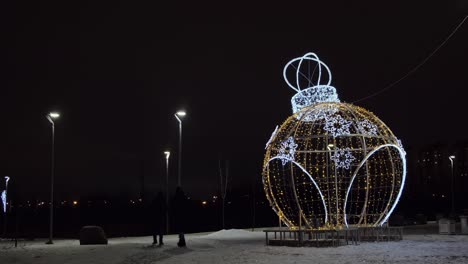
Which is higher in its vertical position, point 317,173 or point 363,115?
point 363,115

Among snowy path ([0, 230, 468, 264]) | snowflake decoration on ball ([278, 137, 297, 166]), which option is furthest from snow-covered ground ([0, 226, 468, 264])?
snowflake decoration on ball ([278, 137, 297, 166])

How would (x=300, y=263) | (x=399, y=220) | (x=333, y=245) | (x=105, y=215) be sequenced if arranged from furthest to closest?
(x=105, y=215)
(x=399, y=220)
(x=333, y=245)
(x=300, y=263)

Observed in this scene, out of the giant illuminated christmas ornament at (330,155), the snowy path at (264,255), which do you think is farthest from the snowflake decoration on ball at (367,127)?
the snowy path at (264,255)

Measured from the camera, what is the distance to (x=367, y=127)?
2156 centimetres

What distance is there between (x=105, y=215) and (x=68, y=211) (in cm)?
797

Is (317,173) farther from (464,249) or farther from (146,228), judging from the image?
(146,228)

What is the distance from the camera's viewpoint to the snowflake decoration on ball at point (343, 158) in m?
20.8

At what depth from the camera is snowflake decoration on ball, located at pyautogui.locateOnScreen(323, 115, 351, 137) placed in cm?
2084

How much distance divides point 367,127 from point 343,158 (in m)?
1.43

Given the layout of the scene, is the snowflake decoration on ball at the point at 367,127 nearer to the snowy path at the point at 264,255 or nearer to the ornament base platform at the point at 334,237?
the ornament base platform at the point at 334,237

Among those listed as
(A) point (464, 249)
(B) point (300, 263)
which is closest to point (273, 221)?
(A) point (464, 249)

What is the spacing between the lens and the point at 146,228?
1706 inches

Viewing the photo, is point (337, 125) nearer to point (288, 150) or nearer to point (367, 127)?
point (367, 127)

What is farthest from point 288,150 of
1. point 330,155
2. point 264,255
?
point 264,255
